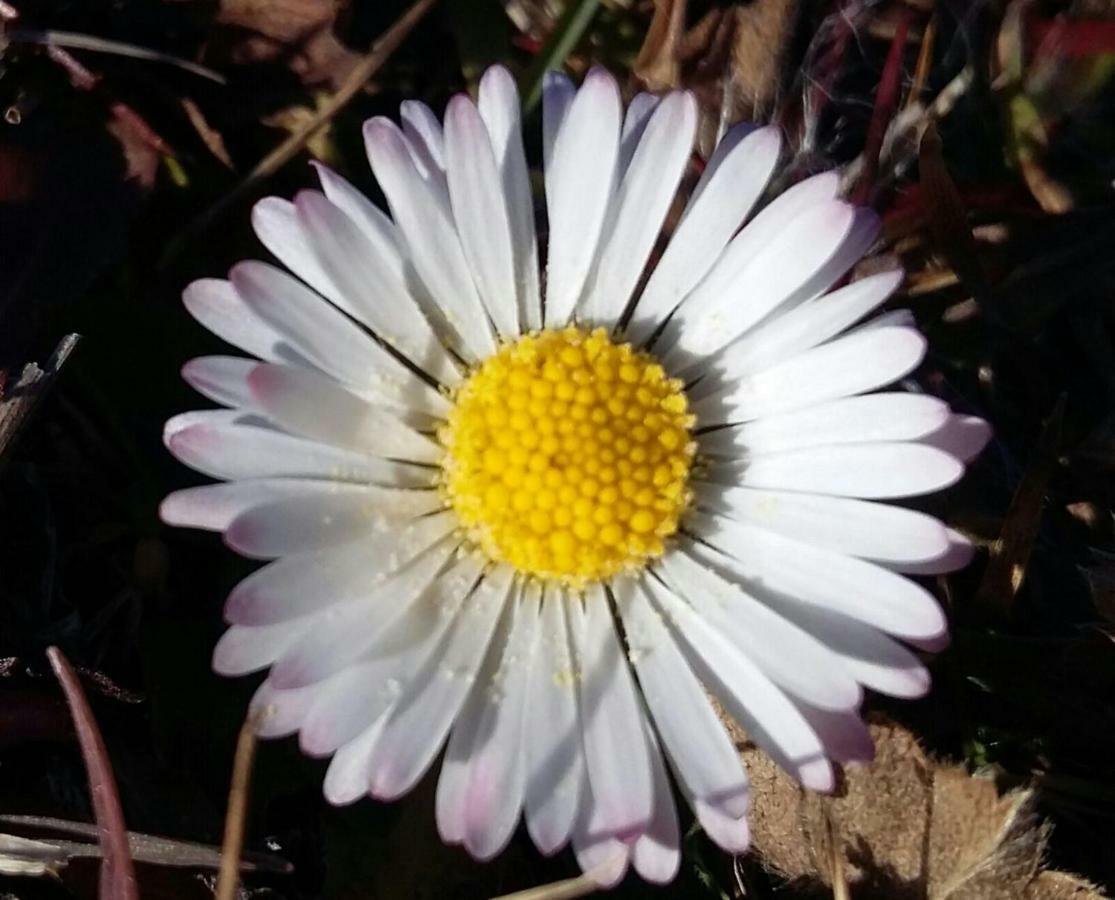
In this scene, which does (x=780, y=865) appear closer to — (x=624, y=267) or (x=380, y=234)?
(x=624, y=267)

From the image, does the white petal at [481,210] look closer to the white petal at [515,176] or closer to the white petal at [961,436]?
the white petal at [515,176]

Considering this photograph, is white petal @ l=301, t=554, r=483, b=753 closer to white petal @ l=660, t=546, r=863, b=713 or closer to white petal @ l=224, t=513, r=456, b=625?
white petal @ l=224, t=513, r=456, b=625

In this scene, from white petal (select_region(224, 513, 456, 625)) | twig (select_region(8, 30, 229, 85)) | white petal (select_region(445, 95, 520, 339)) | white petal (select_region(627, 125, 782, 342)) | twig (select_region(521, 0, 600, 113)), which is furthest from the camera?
twig (select_region(521, 0, 600, 113))

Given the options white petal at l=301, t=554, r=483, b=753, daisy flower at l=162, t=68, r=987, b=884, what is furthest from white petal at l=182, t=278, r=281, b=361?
white petal at l=301, t=554, r=483, b=753

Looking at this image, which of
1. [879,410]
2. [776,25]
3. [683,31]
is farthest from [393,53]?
[879,410]

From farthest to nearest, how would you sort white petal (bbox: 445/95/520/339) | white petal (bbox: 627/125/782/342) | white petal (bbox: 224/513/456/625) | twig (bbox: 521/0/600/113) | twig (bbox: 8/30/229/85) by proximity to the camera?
twig (bbox: 521/0/600/113) → twig (bbox: 8/30/229/85) → white petal (bbox: 627/125/782/342) → white petal (bbox: 445/95/520/339) → white petal (bbox: 224/513/456/625)

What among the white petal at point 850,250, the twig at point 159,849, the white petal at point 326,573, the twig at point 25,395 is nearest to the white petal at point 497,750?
the white petal at point 326,573
